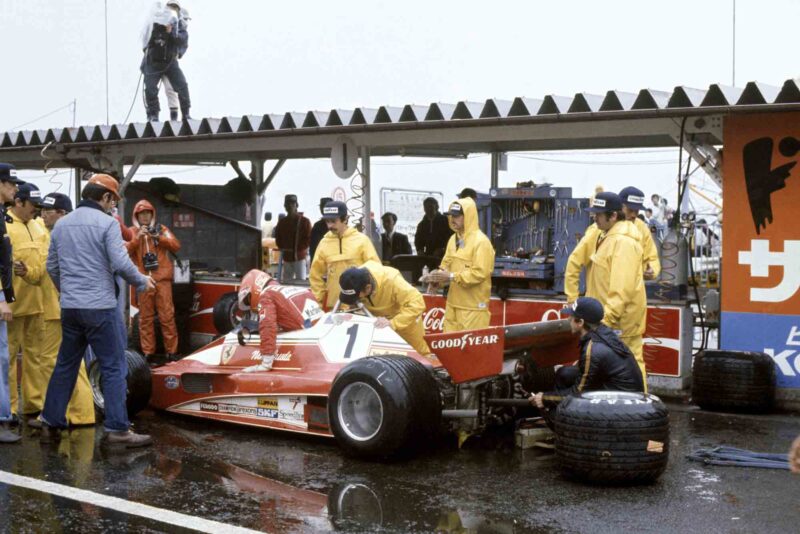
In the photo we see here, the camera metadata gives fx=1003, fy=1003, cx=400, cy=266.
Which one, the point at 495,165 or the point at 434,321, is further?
the point at 495,165

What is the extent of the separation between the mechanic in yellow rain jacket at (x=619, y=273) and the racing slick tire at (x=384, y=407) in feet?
5.39

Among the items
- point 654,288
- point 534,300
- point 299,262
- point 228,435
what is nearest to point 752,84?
point 654,288

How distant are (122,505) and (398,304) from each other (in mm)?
3180

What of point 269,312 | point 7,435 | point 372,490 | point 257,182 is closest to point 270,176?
point 257,182

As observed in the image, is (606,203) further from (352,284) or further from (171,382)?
(171,382)

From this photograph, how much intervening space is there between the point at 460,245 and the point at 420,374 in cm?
261

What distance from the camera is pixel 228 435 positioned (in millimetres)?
7988

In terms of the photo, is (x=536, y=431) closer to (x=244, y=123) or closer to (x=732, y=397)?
(x=732, y=397)

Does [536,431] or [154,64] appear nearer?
[536,431]

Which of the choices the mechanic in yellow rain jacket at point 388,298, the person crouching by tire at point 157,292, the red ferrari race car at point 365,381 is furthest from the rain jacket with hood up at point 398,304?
the person crouching by tire at point 157,292

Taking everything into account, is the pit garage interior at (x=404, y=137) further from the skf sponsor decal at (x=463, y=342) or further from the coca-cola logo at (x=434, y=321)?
the skf sponsor decal at (x=463, y=342)

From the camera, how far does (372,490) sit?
6266 mm

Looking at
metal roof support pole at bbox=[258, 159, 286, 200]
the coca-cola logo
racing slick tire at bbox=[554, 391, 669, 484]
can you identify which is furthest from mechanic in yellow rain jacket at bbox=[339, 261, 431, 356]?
metal roof support pole at bbox=[258, 159, 286, 200]

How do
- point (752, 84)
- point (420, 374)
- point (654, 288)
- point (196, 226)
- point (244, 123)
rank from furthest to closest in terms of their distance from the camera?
point (196, 226) → point (244, 123) → point (654, 288) → point (752, 84) → point (420, 374)
